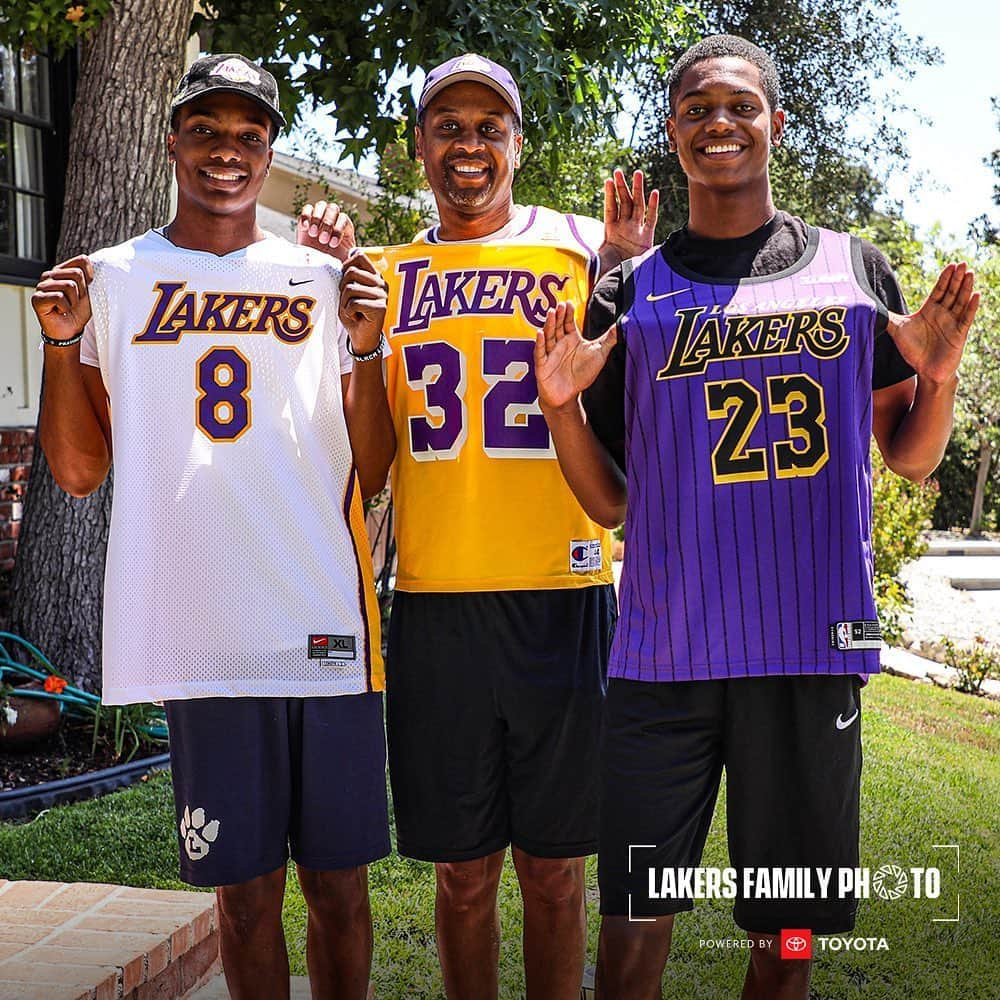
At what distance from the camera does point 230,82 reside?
2709 millimetres

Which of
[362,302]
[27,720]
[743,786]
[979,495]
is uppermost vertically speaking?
[362,302]

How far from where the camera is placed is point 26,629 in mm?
5879

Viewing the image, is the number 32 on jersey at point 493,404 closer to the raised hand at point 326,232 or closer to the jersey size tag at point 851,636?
the raised hand at point 326,232

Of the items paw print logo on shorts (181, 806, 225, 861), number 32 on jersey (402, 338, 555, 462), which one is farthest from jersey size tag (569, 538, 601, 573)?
paw print logo on shorts (181, 806, 225, 861)

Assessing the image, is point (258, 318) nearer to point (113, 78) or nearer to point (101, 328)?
point (101, 328)

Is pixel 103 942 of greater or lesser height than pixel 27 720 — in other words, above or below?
below

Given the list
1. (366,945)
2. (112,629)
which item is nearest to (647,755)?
(366,945)

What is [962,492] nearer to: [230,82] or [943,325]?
[943,325]

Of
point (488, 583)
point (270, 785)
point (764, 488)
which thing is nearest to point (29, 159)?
point (488, 583)

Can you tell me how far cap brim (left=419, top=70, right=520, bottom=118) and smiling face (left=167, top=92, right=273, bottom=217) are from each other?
44cm

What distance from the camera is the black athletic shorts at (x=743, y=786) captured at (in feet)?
7.96

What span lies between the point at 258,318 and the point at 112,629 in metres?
0.74

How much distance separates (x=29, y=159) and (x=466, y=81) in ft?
15.4

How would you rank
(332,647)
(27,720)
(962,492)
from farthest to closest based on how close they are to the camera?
(962,492)
(27,720)
(332,647)
